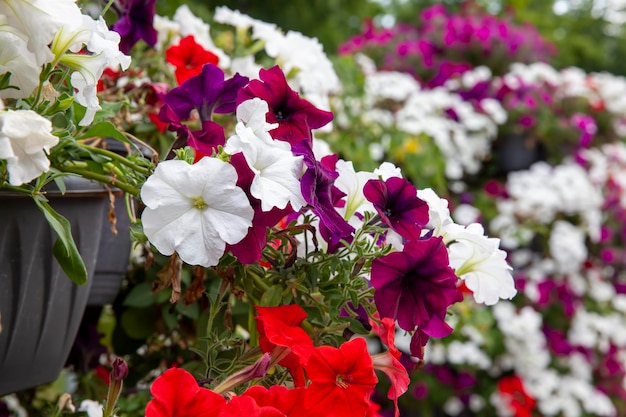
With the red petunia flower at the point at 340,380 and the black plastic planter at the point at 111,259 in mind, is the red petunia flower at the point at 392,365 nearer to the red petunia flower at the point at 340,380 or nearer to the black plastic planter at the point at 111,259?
the red petunia flower at the point at 340,380

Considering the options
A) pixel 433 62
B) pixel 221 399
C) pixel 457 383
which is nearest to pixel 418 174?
pixel 457 383

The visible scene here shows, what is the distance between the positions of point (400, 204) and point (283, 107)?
0.56 ft

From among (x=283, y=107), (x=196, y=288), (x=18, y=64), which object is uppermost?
(x=18, y=64)

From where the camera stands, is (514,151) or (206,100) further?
(514,151)

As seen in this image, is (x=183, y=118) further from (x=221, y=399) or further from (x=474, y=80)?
(x=474, y=80)

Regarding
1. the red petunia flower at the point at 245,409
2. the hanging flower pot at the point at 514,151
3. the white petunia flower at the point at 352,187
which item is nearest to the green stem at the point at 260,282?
the white petunia flower at the point at 352,187

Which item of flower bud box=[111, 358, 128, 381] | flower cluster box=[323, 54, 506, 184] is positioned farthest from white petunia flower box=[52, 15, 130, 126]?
flower cluster box=[323, 54, 506, 184]

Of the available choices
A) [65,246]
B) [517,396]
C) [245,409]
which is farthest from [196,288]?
[517,396]

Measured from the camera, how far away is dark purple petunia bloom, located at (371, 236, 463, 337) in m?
0.73

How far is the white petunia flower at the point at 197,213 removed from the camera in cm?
66

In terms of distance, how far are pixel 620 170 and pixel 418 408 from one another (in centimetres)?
168

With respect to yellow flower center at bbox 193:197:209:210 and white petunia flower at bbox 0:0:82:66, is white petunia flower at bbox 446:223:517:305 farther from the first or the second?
white petunia flower at bbox 0:0:82:66

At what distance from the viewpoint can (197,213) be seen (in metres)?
0.67

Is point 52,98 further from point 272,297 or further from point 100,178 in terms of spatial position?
point 272,297
